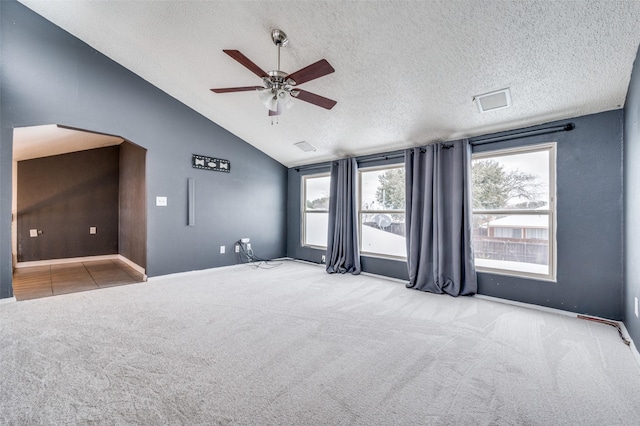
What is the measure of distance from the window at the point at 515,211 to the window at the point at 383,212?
1143 millimetres

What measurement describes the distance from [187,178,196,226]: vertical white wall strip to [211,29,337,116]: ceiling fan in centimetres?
246

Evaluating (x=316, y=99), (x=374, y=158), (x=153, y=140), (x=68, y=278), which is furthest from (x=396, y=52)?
(x=68, y=278)

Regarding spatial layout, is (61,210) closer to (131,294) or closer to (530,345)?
(131,294)

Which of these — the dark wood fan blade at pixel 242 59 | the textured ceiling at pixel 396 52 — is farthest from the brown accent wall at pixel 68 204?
the dark wood fan blade at pixel 242 59

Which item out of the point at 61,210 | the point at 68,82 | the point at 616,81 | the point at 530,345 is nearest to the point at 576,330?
the point at 530,345

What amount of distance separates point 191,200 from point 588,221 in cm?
545

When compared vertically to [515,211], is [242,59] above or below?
above

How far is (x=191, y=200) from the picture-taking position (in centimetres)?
470

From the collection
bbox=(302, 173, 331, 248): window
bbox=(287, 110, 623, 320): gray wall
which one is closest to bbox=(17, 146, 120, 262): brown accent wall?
bbox=(302, 173, 331, 248): window

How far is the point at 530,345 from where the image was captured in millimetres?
2273

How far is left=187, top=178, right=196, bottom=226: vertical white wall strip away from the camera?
4680 mm

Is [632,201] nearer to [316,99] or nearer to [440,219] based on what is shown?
[440,219]

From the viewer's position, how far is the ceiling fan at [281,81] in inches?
88.7

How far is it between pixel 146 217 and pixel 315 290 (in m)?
2.91
